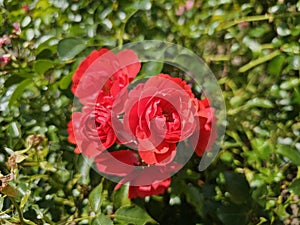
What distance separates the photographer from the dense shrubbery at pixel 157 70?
3.89 feet

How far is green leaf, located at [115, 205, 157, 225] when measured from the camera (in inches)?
43.1

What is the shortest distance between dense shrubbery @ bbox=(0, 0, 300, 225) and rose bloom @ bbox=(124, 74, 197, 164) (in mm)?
179

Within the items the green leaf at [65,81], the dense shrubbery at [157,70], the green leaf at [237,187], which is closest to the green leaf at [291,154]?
the dense shrubbery at [157,70]

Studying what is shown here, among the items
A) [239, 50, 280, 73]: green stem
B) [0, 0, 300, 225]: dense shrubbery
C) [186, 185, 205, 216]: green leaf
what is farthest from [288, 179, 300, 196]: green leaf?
[239, 50, 280, 73]: green stem

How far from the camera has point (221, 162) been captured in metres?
1.37

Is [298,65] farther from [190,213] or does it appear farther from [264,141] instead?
[190,213]

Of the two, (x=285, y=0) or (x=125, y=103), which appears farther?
(x=285, y=0)

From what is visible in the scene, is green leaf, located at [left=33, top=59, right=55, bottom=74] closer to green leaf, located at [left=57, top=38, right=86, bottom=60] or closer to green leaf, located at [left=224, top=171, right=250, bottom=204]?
green leaf, located at [left=57, top=38, right=86, bottom=60]

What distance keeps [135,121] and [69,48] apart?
1.10 feet

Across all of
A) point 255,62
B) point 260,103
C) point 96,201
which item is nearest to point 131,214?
point 96,201

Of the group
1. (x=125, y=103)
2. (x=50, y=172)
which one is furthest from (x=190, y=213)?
(x=125, y=103)

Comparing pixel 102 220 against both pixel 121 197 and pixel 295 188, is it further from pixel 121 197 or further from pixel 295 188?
pixel 295 188

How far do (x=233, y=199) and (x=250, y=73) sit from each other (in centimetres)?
49

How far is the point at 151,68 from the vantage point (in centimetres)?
119
